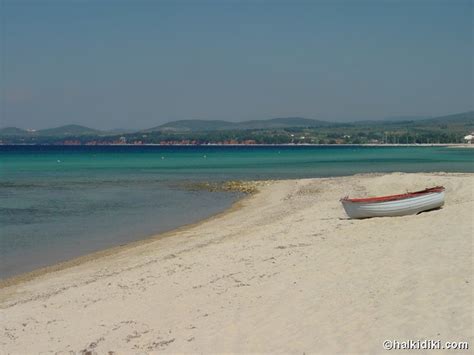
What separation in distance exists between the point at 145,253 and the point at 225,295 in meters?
6.72

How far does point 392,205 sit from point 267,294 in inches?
337

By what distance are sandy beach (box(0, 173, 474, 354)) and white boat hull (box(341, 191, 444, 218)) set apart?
494 millimetres

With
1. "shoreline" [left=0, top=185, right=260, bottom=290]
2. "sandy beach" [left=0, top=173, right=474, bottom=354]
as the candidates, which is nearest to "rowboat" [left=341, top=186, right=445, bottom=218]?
"sandy beach" [left=0, top=173, right=474, bottom=354]

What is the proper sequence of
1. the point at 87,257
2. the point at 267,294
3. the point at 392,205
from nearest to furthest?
the point at 267,294
the point at 87,257
the point at 392,205

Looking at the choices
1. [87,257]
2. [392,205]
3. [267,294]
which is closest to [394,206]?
[392,205]

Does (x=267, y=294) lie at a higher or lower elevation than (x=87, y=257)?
higher

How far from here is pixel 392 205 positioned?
17.7m

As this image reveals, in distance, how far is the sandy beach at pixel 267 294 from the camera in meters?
8.08

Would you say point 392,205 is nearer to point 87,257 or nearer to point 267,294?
point 267,294

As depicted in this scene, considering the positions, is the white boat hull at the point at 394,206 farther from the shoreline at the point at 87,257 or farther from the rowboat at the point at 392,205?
the shoreline at the point at 87,257

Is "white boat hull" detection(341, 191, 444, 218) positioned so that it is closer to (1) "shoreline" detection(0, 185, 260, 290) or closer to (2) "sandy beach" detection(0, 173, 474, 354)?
(2) "sandy beach" detection(0, 173, 474, 354)

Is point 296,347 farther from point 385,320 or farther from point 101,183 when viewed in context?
point 101,183

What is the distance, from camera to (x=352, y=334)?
25.6 feet

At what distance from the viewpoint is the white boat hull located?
17.7m
